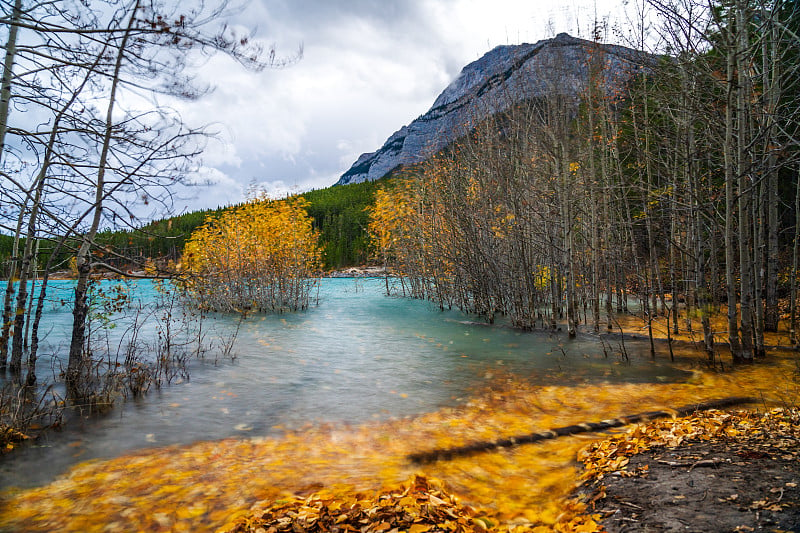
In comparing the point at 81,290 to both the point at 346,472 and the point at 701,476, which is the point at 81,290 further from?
the point at 701,476

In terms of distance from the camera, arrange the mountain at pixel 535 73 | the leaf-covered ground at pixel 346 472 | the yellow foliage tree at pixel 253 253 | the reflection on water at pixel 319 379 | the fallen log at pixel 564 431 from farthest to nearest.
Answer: the yellow foliage tree at pixel 253 253
the mountain at pixel 535 73
the reflection on water at pixel 319 379
the fallen log at pixel 564 431
the leaf-covered ground at pixel 346 472

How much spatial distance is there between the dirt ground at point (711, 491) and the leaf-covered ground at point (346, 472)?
351 mm

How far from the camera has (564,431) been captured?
499cm

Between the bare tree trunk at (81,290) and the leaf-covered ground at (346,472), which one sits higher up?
the bare tree trunk at (81,290)

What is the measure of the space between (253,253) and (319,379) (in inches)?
420

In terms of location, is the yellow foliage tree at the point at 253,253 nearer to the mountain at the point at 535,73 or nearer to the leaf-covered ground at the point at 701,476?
the mountain at the point at 535,73

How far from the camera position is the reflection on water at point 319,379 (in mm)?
5391

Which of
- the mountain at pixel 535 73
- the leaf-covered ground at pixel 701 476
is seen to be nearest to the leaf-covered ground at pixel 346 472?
the leaf-covered ground at pixel 701 476

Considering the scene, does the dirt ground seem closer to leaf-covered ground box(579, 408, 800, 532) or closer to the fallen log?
leaf-covered ground box(579, 408, 800, 532)

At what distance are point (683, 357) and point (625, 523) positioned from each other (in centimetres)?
714

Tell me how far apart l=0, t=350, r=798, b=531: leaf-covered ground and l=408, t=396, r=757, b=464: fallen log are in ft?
0.42

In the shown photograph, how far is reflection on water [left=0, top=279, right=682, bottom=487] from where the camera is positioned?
539 cm

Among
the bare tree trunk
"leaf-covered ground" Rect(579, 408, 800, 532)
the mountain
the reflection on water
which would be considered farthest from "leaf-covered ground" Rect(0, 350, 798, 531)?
the mountain

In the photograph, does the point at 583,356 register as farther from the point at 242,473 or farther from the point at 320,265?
the point at 320,265
